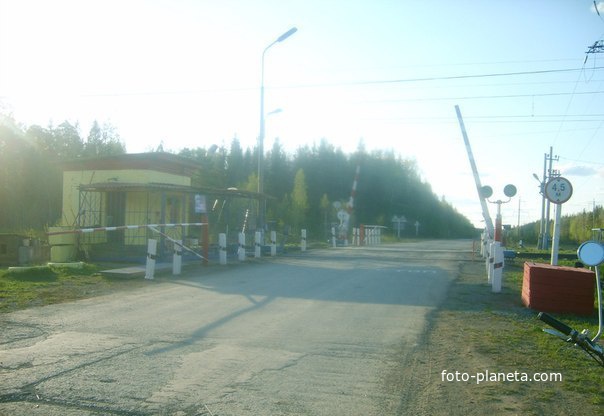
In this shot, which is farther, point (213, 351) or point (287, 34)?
point (287, 34)

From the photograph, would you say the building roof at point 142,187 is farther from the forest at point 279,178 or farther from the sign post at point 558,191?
the forest at point 279,178

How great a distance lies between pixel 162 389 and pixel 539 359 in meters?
4.32

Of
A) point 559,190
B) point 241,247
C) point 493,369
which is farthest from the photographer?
point 241,247

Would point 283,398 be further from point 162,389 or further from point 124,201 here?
point 124,201

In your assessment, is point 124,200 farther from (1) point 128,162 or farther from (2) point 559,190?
(2) point 559,190

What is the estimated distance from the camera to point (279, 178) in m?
69.0

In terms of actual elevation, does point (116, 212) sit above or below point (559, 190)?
below

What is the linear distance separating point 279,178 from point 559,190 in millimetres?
57474

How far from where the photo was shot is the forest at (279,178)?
152 feet

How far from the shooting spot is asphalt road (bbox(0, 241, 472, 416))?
5.12 metres

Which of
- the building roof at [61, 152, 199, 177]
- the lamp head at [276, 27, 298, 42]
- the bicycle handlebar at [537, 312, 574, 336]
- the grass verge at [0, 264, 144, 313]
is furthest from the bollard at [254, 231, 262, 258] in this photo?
the bicycle handlebar at [537, 312, 574, 336]

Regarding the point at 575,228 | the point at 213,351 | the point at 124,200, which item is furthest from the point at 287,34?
the point at 575,228

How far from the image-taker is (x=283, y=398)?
17.3ft

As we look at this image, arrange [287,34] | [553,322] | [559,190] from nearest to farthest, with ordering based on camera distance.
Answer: [553,322] < [559,190] < [287,34]
